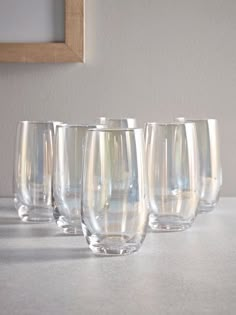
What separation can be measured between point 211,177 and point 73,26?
45cm

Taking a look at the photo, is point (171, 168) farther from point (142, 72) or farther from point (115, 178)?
point (142, 72)

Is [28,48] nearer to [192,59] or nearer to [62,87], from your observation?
[62,87]

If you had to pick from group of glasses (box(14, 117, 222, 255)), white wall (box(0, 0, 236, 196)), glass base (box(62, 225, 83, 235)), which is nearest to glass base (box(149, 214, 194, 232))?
group of glasses (box(14, 117, 222, 255))

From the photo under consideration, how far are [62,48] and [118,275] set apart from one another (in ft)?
2.35

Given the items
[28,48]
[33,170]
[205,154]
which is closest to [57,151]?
[33,170]

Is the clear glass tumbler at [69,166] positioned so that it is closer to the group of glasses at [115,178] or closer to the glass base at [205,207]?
the group of glasses at [115,178]

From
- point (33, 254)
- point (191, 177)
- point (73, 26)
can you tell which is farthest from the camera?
point (73, 26)

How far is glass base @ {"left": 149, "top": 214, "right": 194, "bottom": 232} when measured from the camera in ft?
3.39

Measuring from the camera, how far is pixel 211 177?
3.90ft

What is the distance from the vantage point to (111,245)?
0.89 m

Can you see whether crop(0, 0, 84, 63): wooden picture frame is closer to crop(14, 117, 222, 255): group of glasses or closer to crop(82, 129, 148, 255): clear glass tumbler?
crop(14, 117, 222, 255): group of glasses

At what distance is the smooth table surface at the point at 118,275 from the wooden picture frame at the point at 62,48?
461mm

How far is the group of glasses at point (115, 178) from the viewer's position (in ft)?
2.84

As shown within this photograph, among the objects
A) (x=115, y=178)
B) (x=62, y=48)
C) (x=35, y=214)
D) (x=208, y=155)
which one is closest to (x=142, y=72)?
(x=62, y=48)
